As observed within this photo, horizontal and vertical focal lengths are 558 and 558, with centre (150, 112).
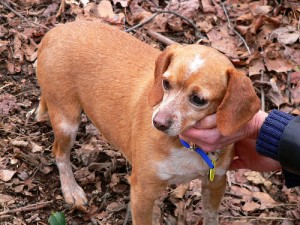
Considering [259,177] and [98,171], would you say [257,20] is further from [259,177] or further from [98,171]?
[98,171]

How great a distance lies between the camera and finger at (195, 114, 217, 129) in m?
3.55

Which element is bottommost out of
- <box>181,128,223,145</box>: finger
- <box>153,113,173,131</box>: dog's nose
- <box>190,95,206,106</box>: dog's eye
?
<box>181,128,223,145</box>: finger

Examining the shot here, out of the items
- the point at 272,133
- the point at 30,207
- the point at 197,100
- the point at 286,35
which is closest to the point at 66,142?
the point at 30,207

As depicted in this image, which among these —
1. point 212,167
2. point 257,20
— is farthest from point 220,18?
point 212,167

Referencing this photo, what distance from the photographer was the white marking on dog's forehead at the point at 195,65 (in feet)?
11.3

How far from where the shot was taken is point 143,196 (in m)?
4.10

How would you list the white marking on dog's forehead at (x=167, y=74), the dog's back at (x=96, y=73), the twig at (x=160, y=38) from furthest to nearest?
the twig at (x=160, y=38) < the dog's back at (x=96, y=73) < the white marking on dog's forehead at (x=167, y=74)

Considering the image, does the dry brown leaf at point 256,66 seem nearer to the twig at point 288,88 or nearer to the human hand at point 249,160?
the twig at point 288,88

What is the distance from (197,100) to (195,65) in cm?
22

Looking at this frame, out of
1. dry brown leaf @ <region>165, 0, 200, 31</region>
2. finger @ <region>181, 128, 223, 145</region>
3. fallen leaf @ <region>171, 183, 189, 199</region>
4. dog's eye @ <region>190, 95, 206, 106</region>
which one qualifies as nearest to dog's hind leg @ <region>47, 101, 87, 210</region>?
fallen leaf @ <region>171, 183, 189, 199</region>

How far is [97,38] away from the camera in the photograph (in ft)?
14.9

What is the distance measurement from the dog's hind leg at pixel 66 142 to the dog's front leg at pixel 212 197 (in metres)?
1.11

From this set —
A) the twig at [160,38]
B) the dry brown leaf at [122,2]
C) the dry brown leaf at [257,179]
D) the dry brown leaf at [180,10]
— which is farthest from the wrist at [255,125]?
the dry brown leaf at [122,2]

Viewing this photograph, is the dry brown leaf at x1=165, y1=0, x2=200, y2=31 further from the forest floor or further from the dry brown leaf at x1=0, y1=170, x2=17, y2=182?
the dry brown leaf at x1=0, y1=170, x2=17, y2=182
